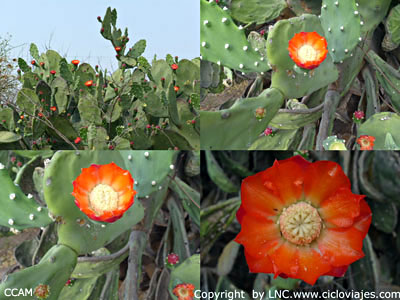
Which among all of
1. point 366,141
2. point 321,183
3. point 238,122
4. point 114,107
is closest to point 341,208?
point 321,183

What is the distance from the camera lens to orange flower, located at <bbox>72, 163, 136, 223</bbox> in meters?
0.63

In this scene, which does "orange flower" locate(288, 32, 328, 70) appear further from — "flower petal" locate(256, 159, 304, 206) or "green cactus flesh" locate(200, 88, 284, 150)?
"flower petal" locate(256, 159, 304, 206)

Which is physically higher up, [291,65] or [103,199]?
[291,65]

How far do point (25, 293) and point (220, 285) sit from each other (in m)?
0.26

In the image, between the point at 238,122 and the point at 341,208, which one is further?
the point at 238,122

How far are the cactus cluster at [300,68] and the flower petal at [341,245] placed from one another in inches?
10.4

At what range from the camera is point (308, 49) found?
87cm

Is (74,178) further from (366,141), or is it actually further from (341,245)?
(366,141)

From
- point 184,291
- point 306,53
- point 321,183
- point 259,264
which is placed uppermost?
point 306,53

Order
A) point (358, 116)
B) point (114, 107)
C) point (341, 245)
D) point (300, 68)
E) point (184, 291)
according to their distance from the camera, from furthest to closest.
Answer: point (114, 107)
point (358, 116)
point (300, 68)
point (184, 291)
point (341, 245)

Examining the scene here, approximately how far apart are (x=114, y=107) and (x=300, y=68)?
0.76 m

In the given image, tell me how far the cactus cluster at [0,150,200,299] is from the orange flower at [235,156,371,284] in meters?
0.15

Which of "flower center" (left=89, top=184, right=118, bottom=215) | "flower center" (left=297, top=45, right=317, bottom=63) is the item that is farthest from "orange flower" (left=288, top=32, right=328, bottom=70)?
"flower center" (left=89, top=184, right=118, bottom=215)

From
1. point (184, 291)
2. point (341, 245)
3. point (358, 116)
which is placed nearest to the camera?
point (341, 245)
